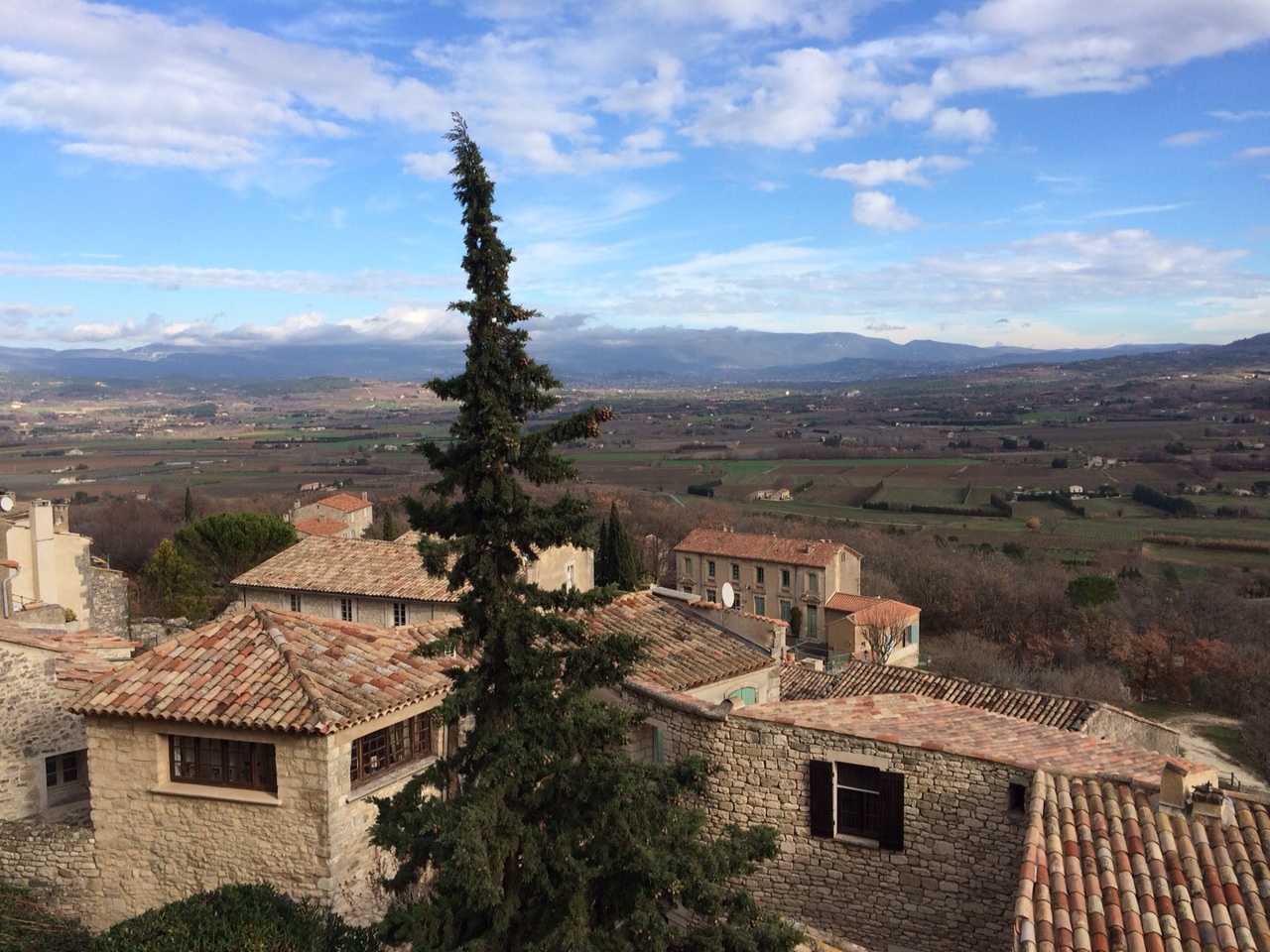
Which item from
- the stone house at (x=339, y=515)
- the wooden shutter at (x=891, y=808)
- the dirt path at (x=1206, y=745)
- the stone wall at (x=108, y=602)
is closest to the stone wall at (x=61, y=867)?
the wooden shutter at (x=891, y=808)

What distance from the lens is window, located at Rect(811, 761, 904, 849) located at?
10.7 metres

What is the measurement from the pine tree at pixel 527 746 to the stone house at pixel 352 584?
56.5 feet

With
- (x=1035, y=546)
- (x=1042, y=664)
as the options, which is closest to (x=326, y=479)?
(x=1035, y=546)

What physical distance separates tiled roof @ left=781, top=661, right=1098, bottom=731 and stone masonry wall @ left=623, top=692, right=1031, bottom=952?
24.9ft

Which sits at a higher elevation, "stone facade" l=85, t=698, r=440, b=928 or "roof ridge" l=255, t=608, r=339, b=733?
"roof ridge" l=255, t=608, r=339, b=733

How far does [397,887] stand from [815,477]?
102236mm

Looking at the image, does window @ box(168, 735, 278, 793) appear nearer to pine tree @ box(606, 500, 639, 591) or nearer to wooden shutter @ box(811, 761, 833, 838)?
wooden shutter @ box(811, 761, 833, 838)

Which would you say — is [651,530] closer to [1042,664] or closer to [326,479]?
[1042,664]

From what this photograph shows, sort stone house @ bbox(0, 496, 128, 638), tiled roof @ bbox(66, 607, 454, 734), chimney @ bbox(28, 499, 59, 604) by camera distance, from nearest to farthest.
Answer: tiled roof @ bbox(66, 607, 454, 734), stone house @ bbox(0, 496, 128, 638), chimney @ bbox(28, 499, 59, 604)

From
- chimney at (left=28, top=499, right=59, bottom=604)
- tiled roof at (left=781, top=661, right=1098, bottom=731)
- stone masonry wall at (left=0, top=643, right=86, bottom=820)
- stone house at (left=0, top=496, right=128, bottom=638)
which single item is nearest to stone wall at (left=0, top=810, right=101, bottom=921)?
stone masonry wall at (left=0, top=643, right=86, bottom=820)

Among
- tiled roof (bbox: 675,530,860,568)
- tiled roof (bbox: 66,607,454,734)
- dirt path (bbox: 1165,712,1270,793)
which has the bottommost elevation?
dirt path (bbox: 1165,712,1270,793)

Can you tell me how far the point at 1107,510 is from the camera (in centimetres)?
8056

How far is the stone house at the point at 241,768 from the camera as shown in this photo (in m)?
11.1

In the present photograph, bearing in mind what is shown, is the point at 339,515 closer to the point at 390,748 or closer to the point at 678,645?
the point at 678,645
